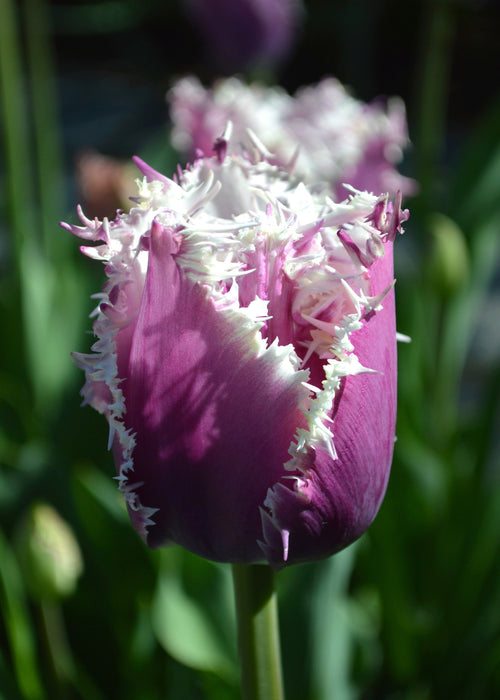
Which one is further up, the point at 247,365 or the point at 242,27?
the point at 247,365

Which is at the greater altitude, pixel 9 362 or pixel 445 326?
pixel 445 326

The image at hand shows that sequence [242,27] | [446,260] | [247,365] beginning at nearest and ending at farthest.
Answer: [247,365] → [446,260] → [242,27]

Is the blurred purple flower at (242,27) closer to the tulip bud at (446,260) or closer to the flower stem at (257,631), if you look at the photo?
the tulip bud at (446,260)

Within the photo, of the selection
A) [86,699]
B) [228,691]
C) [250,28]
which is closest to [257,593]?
[228,691]

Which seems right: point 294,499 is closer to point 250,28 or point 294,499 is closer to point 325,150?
point 325,150

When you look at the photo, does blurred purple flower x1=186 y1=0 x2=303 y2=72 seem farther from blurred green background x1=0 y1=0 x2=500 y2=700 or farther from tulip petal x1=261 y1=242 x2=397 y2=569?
tulip petal x1=261 y1=242 x2=397 y2=569

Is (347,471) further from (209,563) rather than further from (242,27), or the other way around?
(242,27)

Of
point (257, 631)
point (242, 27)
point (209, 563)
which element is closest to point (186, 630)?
point (209, 563)
